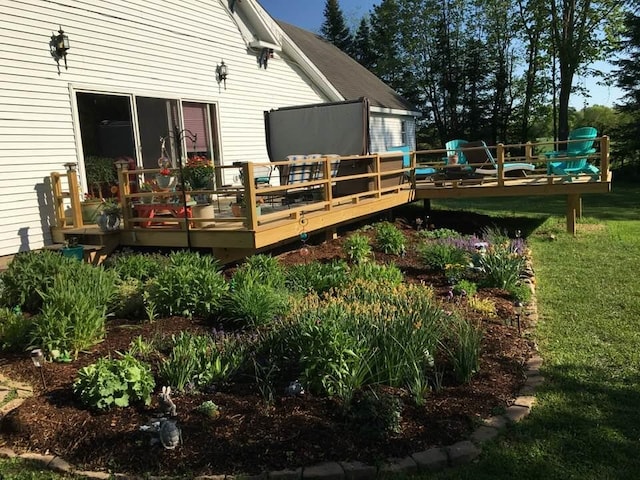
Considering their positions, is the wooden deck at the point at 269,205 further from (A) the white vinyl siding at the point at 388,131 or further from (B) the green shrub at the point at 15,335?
(A) the white vinyl siding at the point at 388,131

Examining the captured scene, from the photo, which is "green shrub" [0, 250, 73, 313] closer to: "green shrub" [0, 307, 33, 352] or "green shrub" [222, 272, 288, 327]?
"green shrub" [0, 307, 33, 352]

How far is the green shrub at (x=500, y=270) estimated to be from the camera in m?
5.75

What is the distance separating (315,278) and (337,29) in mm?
41930

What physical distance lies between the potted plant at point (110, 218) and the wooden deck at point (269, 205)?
77 millimetres

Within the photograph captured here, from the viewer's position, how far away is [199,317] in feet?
15.6

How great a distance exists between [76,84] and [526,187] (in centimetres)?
785

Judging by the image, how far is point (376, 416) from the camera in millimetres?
2943

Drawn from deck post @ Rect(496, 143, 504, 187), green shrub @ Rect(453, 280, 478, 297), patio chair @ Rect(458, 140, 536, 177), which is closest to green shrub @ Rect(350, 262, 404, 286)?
green shrub @ Rect(453, 280, 478, 297)

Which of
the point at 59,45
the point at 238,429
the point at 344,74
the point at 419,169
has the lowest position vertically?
the point at 238,429

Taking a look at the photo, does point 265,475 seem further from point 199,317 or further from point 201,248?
point 201,248

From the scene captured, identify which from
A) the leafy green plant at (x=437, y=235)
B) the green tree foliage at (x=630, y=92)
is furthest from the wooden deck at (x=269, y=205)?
the green tree foliage at (x=630, y=92)

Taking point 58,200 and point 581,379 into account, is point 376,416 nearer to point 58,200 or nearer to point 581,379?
point 581,379

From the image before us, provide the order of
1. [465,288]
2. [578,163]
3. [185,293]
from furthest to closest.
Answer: [578,163], [465,288], [185,293]

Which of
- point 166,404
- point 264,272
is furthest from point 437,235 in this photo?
point 166,404
